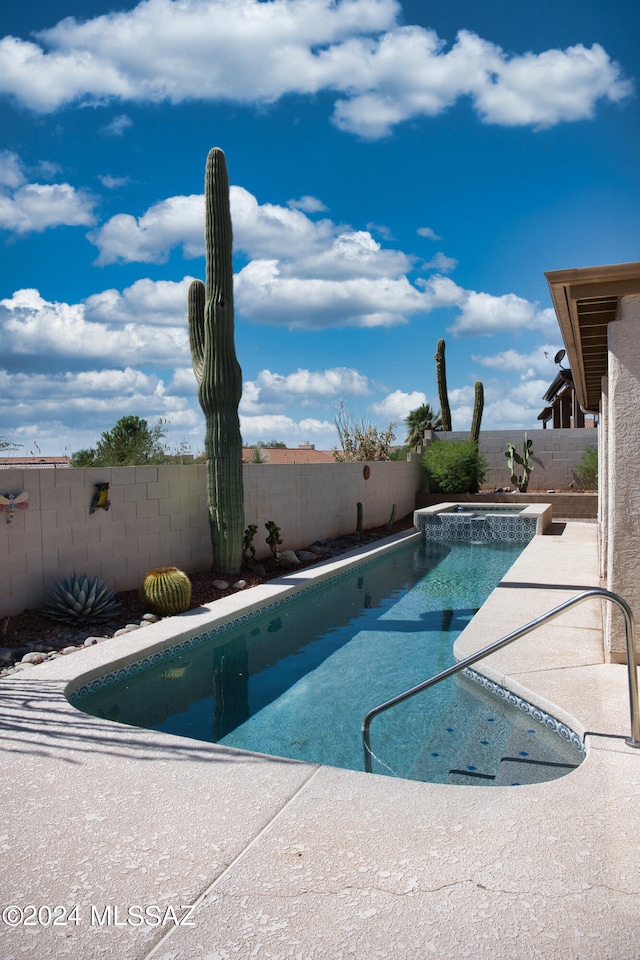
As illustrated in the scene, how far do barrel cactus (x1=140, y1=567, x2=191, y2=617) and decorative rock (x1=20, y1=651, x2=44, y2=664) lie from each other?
1789mm

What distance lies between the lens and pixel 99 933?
2369 mm

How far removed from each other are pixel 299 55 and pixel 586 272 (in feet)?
22.1

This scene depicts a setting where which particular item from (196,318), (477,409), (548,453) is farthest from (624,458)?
(477,409)

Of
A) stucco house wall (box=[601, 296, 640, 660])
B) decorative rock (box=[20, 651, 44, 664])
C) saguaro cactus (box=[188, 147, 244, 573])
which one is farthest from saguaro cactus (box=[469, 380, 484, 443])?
decorative rock (box=[20, 651, 44, 664])

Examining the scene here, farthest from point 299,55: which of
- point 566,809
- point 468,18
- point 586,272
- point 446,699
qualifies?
point 566,809

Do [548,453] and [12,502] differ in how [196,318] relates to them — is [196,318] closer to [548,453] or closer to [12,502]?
[12,502]

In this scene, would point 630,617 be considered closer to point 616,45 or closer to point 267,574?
point 267,574

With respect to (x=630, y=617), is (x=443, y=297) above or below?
above

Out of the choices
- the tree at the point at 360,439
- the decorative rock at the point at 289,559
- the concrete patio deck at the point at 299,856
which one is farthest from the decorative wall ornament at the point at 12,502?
the tree at the point at 360,439

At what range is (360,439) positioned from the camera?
2130 cm

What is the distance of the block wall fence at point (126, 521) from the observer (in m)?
7.37

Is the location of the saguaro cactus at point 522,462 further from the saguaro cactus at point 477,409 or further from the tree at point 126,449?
the tree at point 126,449

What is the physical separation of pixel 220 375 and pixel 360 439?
11871 millimetres

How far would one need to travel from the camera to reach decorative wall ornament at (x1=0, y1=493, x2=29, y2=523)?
7.09 metres
